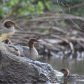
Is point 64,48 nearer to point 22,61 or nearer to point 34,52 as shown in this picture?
point 34,52

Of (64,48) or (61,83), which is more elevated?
(61,83)

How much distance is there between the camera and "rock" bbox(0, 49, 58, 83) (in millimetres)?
5008

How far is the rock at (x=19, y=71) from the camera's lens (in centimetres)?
501

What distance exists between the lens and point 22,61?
5.14 m

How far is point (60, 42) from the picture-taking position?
1243 centimetres

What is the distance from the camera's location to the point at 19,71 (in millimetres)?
5074

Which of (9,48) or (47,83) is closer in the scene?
(47,83)

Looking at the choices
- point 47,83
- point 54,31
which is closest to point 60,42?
point 54,31

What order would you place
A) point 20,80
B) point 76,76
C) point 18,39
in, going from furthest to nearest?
→ point 18,39, point 76,76, point 20,80

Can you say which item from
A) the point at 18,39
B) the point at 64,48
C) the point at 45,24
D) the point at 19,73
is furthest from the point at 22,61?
the point at 45,24

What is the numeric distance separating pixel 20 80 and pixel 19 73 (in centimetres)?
13

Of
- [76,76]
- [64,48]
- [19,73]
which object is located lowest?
[64,48]

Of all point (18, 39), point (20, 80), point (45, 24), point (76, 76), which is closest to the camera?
point (20, 80)

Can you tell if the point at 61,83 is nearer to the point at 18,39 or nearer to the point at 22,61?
the point at 22,61
